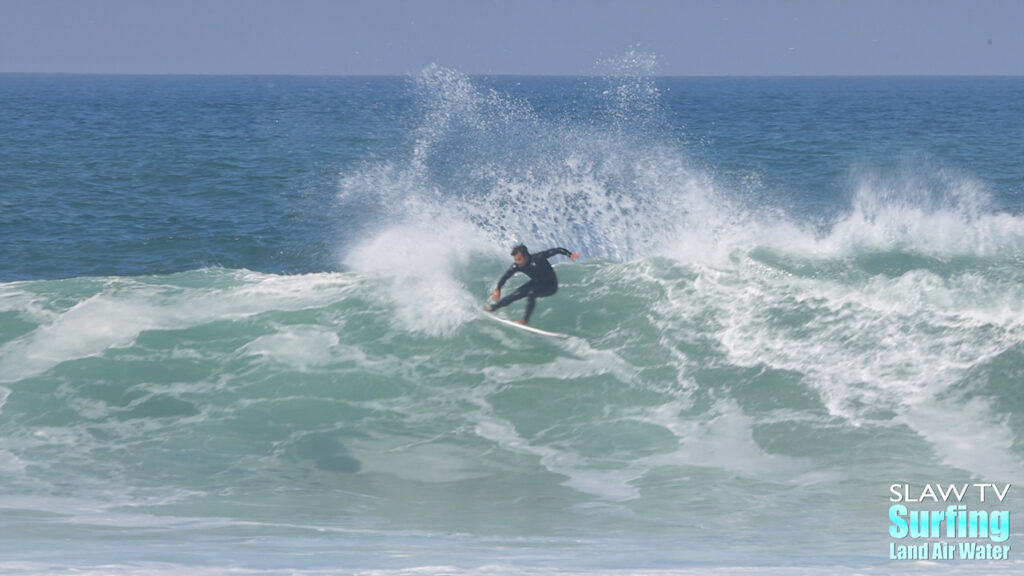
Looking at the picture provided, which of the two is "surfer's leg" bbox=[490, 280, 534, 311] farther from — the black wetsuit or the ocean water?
the ocean water

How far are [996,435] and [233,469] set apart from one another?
904cm

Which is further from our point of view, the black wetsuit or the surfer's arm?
the black wetsuit

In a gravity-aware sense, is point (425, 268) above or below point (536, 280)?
above

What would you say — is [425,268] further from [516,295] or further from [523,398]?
[523,398]

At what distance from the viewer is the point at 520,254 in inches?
604

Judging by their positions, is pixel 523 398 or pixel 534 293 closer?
pixel 523 398

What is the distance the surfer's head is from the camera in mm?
15320

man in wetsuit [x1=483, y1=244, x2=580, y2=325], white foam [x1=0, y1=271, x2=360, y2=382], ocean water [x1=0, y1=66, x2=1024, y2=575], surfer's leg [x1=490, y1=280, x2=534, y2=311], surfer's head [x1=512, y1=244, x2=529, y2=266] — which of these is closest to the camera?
ocean water [x1=0, y1=66, x2=1024, y2=575]

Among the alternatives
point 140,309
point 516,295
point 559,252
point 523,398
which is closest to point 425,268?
point 516,295

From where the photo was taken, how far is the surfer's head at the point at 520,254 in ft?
50.3

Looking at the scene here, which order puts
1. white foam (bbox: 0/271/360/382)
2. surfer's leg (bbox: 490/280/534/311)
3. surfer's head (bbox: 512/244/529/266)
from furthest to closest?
surfer's leg (bbox: 490/280/534/311) → surfer's head (bbox: 512/244/529/266) → white foam (bbox: 0/271/360/382)

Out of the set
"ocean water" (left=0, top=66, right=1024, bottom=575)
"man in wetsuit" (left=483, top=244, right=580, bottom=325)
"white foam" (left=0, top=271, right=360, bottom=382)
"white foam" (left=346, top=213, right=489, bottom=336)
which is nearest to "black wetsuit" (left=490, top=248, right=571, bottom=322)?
"man in wetsuit" (left=483, top=244, right=580, bottom=325)

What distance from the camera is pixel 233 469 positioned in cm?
1210

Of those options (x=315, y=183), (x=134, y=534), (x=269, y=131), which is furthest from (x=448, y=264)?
(x=269, y=131)
